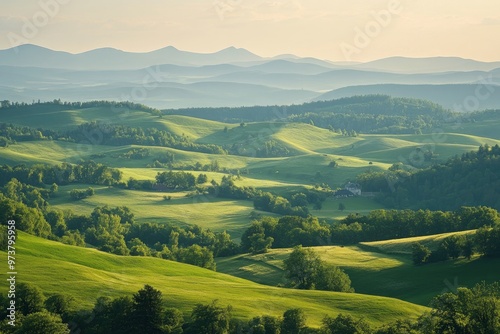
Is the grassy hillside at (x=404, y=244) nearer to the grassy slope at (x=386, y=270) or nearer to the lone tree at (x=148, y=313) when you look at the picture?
the grassy slope at (x=386, y=270)

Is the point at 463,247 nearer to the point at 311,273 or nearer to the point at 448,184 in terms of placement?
the point at 311,273

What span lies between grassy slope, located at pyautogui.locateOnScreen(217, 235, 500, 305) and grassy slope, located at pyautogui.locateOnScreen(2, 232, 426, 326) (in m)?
8.30

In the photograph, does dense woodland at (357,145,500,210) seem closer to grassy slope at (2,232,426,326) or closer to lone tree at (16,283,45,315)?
grassy slope at (2,232,426,326)

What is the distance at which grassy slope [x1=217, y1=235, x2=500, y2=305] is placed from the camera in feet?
266

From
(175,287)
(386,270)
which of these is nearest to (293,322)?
(175,287)

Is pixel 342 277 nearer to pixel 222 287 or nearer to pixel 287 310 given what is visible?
pixel 222 287

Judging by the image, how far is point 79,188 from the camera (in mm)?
173500

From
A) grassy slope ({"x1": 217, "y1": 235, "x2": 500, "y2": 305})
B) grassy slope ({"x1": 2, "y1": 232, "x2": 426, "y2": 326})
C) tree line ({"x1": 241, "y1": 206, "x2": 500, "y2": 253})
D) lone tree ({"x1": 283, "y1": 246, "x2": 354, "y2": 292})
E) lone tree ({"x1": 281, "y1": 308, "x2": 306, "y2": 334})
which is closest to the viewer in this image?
lone tree ({"x1": 281, "y1": 308, "x2": 306, "y2": 334})

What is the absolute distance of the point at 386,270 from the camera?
90.2 meters

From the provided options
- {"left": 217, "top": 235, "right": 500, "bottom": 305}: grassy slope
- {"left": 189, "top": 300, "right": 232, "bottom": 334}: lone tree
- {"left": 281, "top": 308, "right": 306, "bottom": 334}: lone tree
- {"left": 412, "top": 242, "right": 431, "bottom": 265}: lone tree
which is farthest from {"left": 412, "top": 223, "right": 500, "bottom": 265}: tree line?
{"left": 189, "top": 300, "right": 232, "bottom": 334}: lone tree

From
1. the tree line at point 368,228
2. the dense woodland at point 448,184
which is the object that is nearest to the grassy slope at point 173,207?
the tree line at point 368,228

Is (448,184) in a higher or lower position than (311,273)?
higher

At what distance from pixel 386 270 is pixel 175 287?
93.6 ft

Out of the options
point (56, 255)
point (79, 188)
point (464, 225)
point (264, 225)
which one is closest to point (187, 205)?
point (79, 188)
